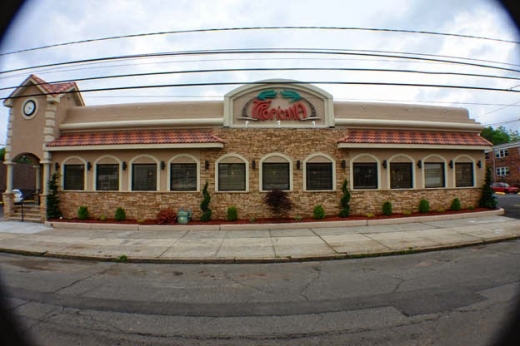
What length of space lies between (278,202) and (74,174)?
11.3m

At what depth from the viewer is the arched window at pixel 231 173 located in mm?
11695

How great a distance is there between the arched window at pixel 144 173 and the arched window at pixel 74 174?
2.97 meters

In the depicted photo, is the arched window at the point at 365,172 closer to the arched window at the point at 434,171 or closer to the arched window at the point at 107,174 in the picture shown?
the arched window at the point at 434,171

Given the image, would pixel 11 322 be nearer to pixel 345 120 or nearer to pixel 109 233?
pixel 109 233

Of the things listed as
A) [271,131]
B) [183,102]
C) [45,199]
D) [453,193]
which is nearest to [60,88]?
[45,199]

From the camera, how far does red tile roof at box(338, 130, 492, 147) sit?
11734mm

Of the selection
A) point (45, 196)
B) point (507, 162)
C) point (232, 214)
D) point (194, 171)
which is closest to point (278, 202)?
point (232, 214)

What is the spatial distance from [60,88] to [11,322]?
1422 cm

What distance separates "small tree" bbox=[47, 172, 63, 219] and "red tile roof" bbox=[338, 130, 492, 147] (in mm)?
15274

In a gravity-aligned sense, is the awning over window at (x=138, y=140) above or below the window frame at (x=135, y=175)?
above

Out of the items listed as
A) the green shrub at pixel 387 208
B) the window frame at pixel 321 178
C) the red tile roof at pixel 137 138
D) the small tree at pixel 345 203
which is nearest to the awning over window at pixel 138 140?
the red tile roof at pixel 137 138

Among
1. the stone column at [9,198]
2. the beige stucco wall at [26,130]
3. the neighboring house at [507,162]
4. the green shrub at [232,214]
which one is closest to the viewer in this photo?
the green shrub at [232,214]

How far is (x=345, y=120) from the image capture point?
12.0 m

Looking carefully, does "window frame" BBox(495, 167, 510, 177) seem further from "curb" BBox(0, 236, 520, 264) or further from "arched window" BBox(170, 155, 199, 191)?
"arched window" BBox(170, 155, 199, 191)
